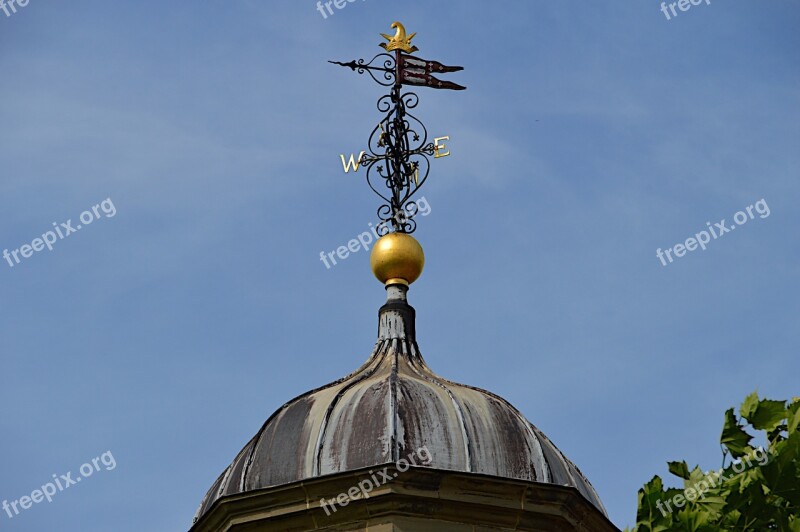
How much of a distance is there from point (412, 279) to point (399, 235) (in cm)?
56

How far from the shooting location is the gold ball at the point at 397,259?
2598cm

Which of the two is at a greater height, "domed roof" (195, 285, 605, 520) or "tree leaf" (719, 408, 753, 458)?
"domed roof" (195, 285, 605, 520)

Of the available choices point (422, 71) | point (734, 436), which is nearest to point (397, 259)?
point (422, 71)

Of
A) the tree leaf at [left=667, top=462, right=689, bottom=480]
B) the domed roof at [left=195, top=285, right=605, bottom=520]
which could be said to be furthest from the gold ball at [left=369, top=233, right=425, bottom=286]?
the tree leaf at [left=667, top=462, right=689, bottom=480]

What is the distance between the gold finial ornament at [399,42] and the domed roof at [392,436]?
16.2ft

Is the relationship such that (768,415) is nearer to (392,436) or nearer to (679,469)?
(679,469)

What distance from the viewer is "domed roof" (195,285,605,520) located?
2305 cm

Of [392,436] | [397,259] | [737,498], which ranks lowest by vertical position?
[737,498]

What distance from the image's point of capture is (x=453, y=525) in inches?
898

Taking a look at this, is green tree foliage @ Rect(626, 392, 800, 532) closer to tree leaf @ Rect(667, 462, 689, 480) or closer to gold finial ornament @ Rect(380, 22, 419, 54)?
tree leaf @ Rect(667, 462, 689, 480)

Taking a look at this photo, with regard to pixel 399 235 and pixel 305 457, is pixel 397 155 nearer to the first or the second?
pixel 399 235

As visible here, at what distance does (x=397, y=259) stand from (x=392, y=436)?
354 cm

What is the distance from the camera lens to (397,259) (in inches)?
1022

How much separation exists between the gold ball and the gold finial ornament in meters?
2.71
